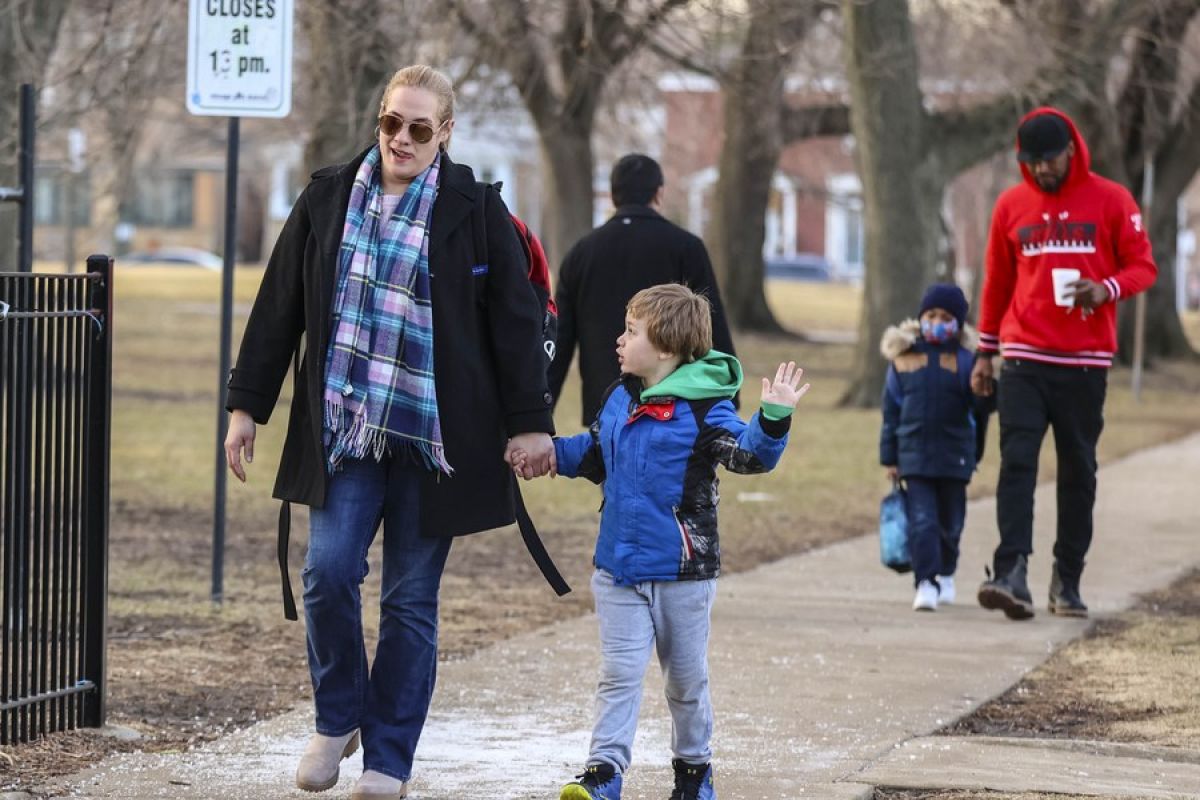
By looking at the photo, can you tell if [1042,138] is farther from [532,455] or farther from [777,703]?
[532,455]

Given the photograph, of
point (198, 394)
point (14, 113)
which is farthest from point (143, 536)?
point (198, 394)

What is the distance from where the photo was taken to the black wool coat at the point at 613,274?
8.33m

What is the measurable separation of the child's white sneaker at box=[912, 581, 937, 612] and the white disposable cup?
1.39 m

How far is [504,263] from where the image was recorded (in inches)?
208

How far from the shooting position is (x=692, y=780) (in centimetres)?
525

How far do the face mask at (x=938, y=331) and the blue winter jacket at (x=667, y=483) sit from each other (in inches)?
152

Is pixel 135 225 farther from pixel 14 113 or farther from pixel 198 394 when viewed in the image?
pixel 14 113

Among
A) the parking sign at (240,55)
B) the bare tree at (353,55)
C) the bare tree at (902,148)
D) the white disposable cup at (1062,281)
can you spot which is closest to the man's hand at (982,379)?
the white disposable cup at (1062,281)

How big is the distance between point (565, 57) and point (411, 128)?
15895 mm

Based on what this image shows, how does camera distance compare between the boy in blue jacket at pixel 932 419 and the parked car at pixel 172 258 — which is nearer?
the boy in blue jacket at pixel 932 419

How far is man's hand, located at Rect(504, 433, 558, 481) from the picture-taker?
523 cm

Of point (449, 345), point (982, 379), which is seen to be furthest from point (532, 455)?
point (982, 379)

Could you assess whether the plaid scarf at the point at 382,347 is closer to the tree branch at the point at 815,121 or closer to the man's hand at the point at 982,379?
the man's hand at the point at 982,379

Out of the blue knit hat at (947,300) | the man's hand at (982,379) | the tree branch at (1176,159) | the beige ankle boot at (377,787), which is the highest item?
the tree branch at (1176,159)
